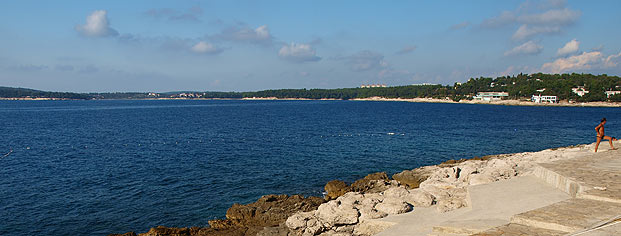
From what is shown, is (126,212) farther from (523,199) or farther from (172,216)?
(523,199)

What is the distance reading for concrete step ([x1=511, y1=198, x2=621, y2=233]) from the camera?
8.68m

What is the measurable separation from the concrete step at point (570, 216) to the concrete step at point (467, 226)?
79 centimetres

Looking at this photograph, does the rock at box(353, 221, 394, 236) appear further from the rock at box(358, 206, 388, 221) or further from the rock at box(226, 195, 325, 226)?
the rock at box(226, 195, 325, 226)

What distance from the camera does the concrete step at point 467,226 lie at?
32.5 ft

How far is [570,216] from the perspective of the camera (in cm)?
918

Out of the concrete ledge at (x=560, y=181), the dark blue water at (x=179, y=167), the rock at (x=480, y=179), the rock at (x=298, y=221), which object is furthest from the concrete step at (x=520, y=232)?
the dark blue water at (x=179, y=167)

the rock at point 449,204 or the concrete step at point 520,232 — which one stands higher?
the concrete step at point 520,232

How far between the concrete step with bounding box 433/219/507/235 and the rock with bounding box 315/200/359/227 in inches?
143

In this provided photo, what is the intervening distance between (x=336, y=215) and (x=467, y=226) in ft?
16.6

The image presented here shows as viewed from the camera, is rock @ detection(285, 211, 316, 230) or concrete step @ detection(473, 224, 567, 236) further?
rock @ detection(285, 211, 316, 230)

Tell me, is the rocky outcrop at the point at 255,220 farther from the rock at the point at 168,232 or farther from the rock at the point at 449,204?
the rock at the point at 449,204

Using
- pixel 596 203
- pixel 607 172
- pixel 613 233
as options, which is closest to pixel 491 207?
pixel 596 203

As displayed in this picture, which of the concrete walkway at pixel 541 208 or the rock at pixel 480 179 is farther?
the rock at pixel 480 179

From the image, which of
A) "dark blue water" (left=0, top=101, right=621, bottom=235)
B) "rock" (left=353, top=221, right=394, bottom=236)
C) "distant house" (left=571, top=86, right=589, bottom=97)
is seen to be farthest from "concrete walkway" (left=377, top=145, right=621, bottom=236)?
"distant house" (left=571, top=86, right=589, bottom=97)
